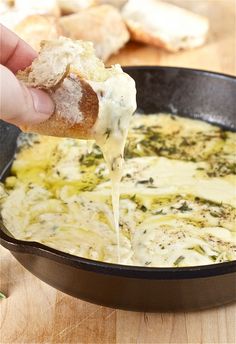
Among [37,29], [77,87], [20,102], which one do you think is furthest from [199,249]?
[37,29]

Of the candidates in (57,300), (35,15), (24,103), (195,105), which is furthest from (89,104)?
(35,15)

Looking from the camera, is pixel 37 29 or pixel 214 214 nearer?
pixel 214 214

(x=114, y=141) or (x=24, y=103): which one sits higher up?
(x=24, y=103)

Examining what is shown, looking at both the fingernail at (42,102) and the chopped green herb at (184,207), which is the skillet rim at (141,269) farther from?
the chopped green herb at (184,207)

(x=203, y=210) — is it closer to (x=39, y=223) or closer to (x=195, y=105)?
(x=39, y=223)

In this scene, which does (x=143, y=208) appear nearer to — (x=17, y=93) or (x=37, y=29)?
(x=17, y=93)

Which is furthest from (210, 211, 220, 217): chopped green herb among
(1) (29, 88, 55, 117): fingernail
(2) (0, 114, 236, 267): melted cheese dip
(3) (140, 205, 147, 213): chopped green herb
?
(1) (29, 88, 55, 117): fingernail
